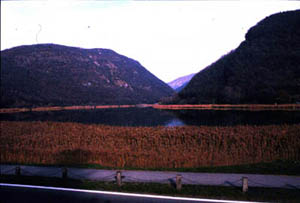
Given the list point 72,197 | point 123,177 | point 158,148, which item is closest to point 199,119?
point 158,148

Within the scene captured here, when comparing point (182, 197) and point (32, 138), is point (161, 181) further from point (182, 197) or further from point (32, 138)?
point (32, 138)

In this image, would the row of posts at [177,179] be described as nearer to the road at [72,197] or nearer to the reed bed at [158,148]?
the road at [72,197]

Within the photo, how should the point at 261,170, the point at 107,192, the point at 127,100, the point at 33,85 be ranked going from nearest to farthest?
1. the point at 107,192
2. the point at 261,170
3. the point at 33,85
4. the point at 127,100

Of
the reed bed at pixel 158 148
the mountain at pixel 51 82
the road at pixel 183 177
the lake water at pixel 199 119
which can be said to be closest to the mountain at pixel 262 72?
the lake water at pixel 199 119

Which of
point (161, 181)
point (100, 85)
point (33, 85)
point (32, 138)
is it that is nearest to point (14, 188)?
point (161, 181)

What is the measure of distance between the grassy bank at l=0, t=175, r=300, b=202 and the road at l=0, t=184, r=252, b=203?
0.44 metres

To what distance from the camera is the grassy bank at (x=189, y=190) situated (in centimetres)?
878

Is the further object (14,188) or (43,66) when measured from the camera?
(43,66)

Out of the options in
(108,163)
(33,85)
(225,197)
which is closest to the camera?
(225,197)

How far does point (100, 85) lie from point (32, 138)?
531ft

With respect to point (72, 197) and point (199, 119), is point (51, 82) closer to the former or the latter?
point (199, 119)

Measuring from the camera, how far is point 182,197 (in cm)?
907

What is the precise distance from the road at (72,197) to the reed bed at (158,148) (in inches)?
212

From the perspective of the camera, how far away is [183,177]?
Answer: 11.4 metres
